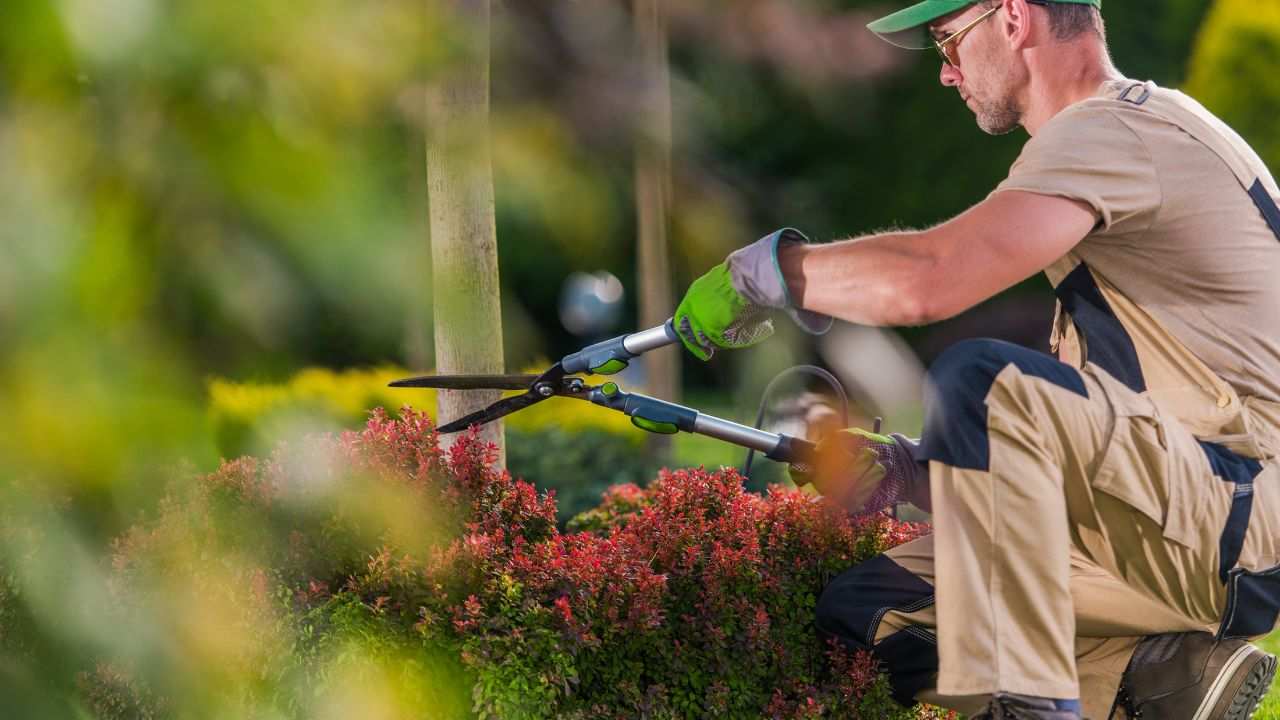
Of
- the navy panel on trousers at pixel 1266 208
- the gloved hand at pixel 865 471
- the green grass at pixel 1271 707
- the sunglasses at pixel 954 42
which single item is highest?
the sunglasses at pixel 954 42

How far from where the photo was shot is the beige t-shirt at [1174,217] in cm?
218

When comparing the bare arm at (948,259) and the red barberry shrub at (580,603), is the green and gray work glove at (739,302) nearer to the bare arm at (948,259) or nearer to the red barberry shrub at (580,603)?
the bare arm at (948,259)

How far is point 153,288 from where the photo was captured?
0.47 m

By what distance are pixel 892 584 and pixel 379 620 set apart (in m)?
0.98

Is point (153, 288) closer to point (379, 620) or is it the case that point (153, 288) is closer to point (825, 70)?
point (825, 70)

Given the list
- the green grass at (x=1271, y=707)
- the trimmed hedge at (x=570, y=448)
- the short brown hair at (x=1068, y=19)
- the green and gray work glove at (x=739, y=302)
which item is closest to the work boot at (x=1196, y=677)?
the green grass at (x=1271, y=707)

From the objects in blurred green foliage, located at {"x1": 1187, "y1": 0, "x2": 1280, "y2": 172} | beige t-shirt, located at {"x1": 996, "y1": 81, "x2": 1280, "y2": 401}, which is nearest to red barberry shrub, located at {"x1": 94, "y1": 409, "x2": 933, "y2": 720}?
beige t-shirt, located at {"x1": 996, "y1": 81, "x2": 1280, "y2": 401}

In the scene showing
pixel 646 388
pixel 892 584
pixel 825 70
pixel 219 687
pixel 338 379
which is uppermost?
pixel 825 70

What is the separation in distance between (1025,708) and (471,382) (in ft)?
3.32

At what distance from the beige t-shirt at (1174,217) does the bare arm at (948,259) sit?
0.05 m

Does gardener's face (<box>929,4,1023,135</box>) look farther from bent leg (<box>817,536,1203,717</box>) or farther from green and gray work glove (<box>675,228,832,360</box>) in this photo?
bent leg (<box>817,536,1203,717</box>)

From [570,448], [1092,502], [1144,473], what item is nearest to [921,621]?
[1092,502]

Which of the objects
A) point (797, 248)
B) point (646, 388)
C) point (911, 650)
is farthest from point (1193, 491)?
point (646, 388)

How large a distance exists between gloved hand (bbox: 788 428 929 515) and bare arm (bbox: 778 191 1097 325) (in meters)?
0.41
